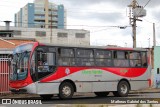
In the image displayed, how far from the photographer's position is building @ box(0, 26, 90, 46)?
109 meters

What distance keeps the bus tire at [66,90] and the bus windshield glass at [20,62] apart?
2243mm

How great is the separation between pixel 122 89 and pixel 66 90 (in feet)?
15.4

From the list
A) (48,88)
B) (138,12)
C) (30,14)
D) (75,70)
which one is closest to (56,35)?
(30,14)

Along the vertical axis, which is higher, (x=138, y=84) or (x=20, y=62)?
(x=20, y=62)

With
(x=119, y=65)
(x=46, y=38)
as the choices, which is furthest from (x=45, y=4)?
(x=119, y=65)

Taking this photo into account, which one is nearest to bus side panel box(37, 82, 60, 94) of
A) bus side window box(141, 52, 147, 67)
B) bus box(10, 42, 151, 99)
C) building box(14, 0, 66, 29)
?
bus box(10, 42, 151, 99)

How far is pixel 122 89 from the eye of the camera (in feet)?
83.7

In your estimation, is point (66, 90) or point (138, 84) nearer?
point (66, 90)

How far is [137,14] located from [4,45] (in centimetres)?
1443

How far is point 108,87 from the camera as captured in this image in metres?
24.7

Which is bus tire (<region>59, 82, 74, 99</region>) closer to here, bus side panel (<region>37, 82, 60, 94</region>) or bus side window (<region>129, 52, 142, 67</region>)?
bus side panel (<region>37, 82, 60, 94</region>)

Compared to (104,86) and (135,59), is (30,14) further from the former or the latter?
(104,86)

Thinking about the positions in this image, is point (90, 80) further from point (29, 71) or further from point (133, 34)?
point (133, 34)

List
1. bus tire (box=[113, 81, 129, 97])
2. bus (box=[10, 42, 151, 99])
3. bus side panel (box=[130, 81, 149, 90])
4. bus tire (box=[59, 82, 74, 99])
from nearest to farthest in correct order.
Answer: bus (box=[10, 42, 151, 99])
bus tire (box=[59, 82, 74, 99])
bus tire (box=[113, 81, 129, 97])
bus side panel (box=[130, 81, 149, 90])
